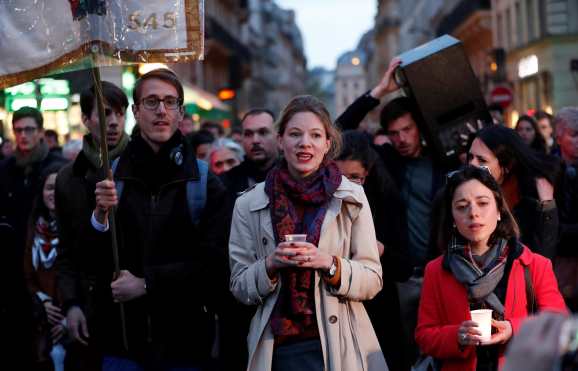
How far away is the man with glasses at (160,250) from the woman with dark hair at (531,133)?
14.5 ft

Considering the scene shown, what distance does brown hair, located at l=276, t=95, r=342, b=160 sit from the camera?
5246mm

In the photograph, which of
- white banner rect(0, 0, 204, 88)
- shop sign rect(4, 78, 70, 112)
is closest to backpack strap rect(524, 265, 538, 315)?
white banner rect(0, 0, 204, 88)

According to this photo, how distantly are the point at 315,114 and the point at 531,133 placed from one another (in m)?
5.00

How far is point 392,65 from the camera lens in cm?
759

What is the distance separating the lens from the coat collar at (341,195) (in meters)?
5.08

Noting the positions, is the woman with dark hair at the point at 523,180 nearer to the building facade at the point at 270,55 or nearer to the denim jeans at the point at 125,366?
the denim jeans at the point at 125,366

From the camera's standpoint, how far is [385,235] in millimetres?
6273

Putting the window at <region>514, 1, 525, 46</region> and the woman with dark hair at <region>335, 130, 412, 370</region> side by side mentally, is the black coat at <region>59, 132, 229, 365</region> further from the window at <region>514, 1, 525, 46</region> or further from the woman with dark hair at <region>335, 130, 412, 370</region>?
the window at <region>514, 1, 525, 46</region>

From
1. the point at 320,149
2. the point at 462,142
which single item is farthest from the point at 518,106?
the point at 320,149

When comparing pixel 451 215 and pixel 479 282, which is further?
pixel 451 215

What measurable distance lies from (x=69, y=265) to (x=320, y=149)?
1779 millimetres

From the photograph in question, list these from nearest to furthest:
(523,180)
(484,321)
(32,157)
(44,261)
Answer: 1. (484,321)
2. (523,180)
3. (44,261)
4. (32,157)

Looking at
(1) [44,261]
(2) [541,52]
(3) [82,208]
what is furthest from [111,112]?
(2) [541,52]

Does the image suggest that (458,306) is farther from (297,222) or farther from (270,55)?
(270,55)
